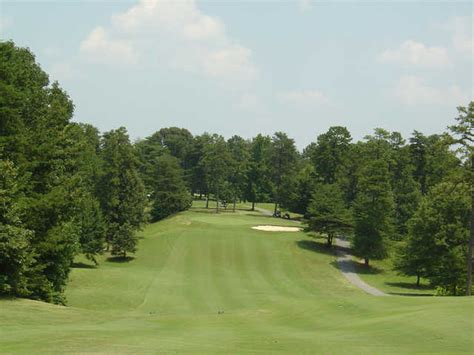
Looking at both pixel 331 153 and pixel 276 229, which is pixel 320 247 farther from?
pixel 331 153

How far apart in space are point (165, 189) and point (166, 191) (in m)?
1.00

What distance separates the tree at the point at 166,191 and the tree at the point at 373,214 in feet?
139

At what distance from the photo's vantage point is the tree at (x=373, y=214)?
59.2 m

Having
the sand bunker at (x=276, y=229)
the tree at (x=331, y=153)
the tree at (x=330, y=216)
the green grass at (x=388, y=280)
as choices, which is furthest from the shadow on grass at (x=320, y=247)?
the tree at (x=331, y=153)

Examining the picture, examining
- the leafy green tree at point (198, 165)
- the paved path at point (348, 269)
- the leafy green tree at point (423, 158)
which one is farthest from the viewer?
the leafy green tree at point (198, 165)

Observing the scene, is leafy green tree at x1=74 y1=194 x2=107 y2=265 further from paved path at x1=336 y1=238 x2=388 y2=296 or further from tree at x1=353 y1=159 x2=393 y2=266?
tree at x1=353 y1=159 x2=393 y2=266

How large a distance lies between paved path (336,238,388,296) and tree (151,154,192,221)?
3441cm

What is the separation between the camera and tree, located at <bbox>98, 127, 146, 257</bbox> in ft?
201

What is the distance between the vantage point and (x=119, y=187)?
6281cm

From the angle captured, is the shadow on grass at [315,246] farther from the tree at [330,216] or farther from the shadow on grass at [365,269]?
the shadow on grass at [365,269]

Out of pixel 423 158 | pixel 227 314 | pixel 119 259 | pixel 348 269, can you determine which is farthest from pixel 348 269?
pixel 423 158

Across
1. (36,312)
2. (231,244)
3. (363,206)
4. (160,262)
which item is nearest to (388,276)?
(363,206)

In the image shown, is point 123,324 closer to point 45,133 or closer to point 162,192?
point 45,133

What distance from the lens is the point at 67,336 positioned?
16.0 m
